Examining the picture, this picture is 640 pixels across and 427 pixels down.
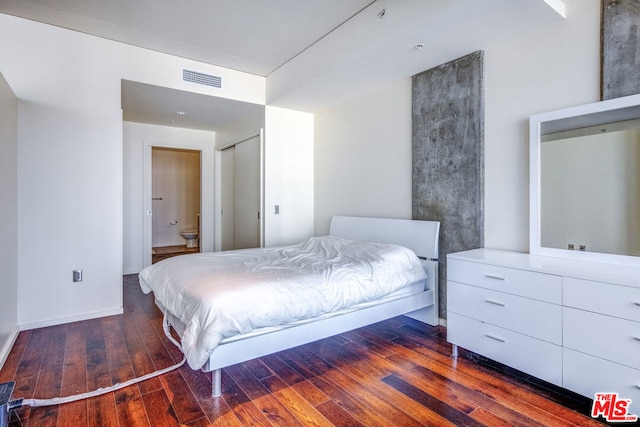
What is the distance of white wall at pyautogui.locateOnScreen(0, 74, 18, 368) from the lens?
8.05 ft

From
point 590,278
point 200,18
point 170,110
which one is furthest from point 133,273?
point 590,278

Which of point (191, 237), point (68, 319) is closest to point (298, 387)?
point (68, 319)

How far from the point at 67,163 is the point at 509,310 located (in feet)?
12.7

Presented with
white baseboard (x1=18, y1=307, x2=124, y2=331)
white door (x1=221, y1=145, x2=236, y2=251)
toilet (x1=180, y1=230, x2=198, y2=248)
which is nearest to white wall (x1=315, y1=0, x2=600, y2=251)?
white door (x1=221, y1=145, x2=236, y2=251)

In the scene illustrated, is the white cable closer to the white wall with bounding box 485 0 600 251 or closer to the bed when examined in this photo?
the bed

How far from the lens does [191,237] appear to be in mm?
7664

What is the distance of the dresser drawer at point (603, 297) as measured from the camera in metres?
1.63

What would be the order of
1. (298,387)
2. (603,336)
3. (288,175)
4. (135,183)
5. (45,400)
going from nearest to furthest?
(603,336)
(45,400)
(298,387)
(288,175)
(135,183)

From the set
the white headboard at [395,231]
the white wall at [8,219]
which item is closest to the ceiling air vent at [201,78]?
the white wall at [8,219]

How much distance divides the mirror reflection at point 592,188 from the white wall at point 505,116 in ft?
0.58

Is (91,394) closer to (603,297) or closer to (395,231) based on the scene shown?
(395,231)

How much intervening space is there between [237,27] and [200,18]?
12.6 inches

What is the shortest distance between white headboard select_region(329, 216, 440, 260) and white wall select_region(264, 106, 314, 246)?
70 centimetres

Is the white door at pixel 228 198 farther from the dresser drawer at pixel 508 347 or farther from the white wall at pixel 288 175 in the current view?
the dresser drawer at pixel 508 347
